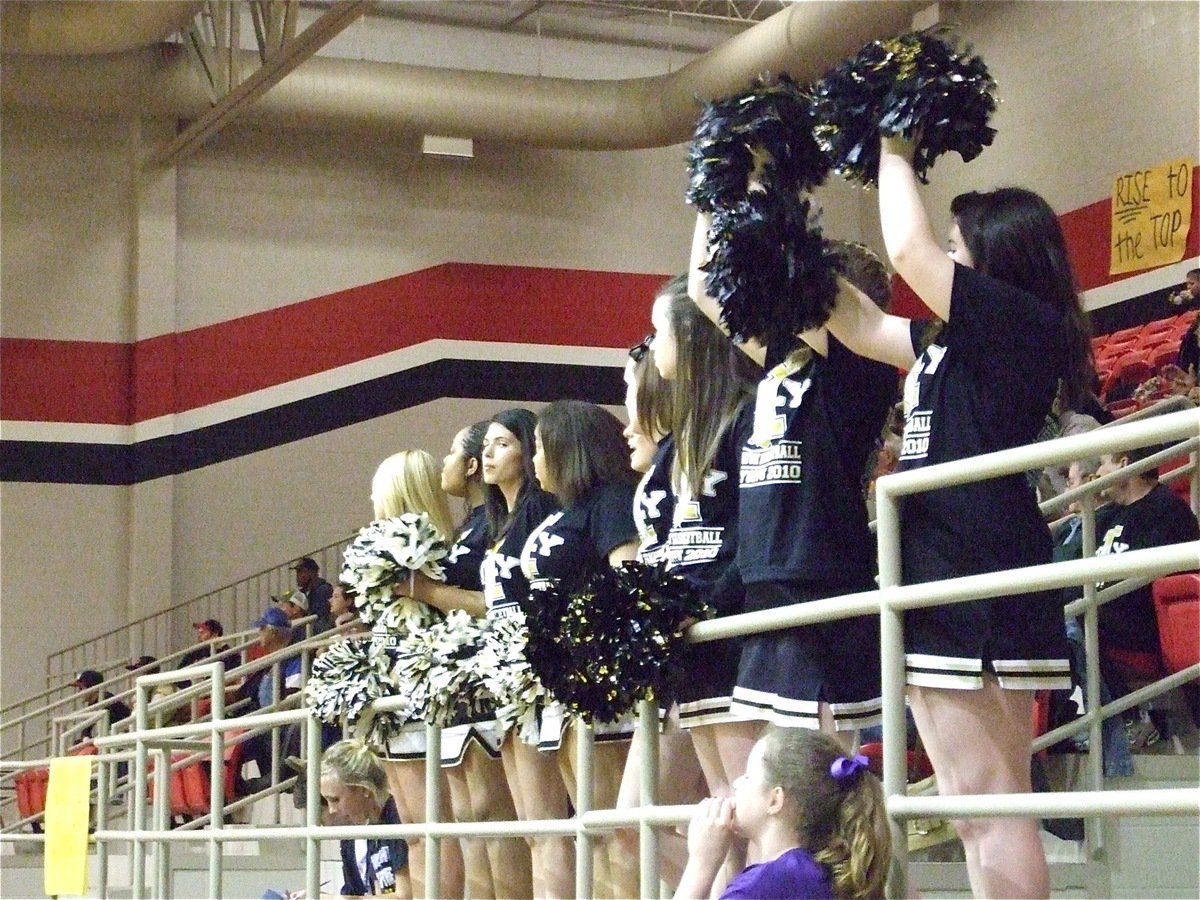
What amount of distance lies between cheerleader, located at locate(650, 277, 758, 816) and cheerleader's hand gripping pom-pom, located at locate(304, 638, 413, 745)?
3.34ft

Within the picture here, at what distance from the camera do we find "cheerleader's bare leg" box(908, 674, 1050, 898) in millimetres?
1913

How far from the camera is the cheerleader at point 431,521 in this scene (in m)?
3.66

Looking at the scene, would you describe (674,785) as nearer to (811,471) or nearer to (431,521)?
(811,471)

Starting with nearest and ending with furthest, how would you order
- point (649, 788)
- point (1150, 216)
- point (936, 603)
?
1. point (936, 603)
2. point (649, 788)
3. point (1150, 216)

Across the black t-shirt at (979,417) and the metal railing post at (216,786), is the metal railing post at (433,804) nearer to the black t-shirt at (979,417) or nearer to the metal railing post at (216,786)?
the metal railing post at (216,786)

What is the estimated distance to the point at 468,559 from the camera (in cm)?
356

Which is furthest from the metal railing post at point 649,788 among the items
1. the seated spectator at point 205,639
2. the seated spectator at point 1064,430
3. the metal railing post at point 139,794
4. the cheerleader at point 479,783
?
the seated spectator at point 205,639

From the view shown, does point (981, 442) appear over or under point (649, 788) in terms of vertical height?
over

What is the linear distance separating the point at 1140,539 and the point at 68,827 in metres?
2.99

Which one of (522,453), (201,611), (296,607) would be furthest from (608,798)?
(201,611)

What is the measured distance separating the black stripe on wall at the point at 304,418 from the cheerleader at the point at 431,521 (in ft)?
23.6

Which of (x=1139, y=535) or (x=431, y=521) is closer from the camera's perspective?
(x=431, y=521)

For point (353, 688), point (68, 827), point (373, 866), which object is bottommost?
point (373, 866)

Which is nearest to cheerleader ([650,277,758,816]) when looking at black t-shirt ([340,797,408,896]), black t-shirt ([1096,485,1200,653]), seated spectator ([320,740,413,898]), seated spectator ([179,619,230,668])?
black t-shirt ([1096,485,1200,653])
